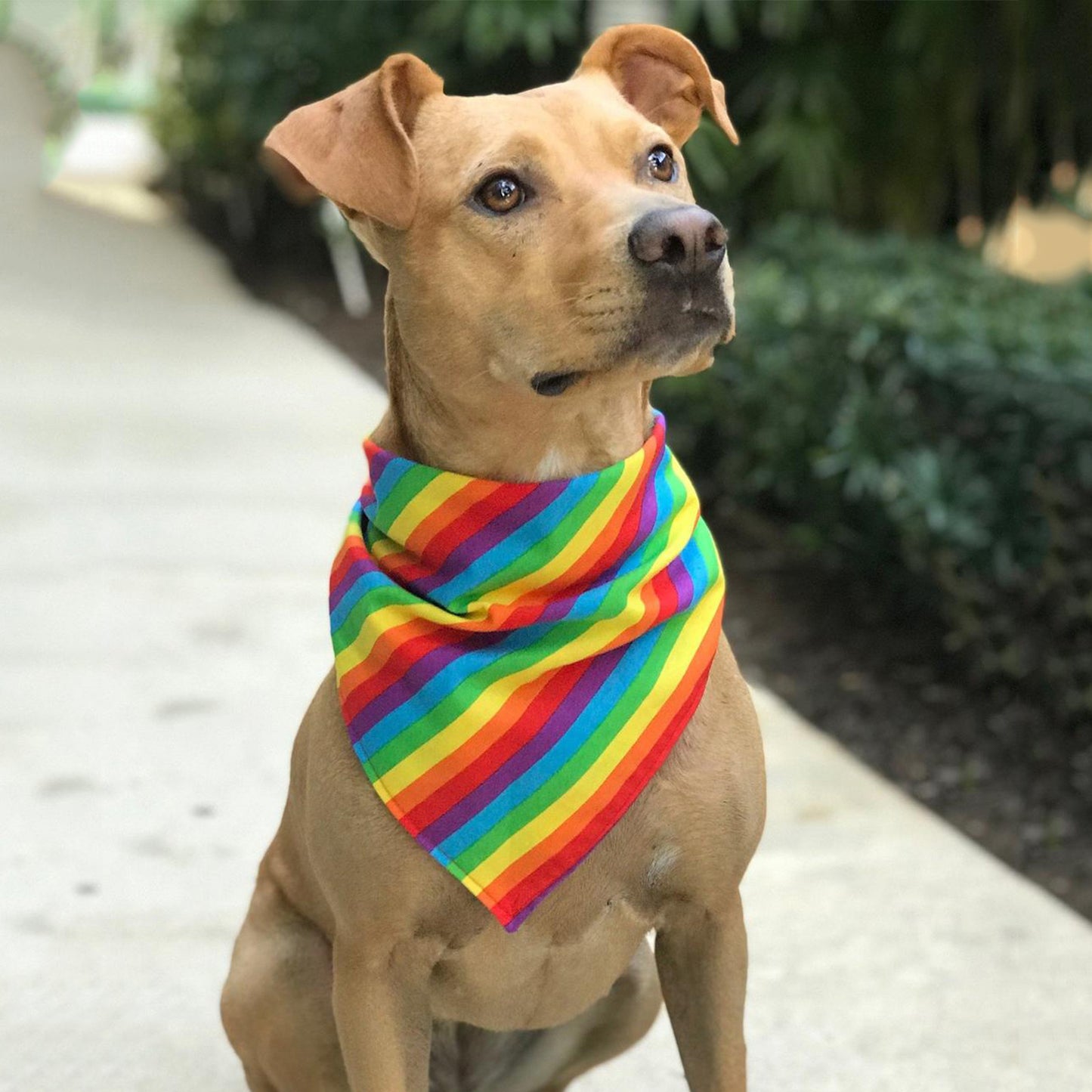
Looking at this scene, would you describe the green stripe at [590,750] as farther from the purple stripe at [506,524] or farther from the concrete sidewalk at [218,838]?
the concrete sidewalk at [218,838]

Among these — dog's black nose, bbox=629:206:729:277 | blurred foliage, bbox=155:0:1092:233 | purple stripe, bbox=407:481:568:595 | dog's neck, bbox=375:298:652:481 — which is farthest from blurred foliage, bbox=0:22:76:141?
dog's black nose, bbox=629:206:729:277

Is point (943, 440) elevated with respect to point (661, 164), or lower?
lower

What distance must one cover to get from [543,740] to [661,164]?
82 centimetres

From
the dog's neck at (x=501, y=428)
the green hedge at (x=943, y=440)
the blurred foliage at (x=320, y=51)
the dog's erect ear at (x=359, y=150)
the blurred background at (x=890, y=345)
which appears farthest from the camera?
the blurred foliage at (x=320, y=51)

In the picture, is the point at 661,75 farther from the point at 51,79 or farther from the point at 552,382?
the point at 51,79

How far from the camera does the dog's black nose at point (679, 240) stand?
2045 mm

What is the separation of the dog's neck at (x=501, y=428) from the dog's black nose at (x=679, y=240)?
24 cm

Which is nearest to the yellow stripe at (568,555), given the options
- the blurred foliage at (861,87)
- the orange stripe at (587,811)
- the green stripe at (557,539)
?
the green stripe at (557,539)

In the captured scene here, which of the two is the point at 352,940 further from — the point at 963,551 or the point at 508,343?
the point at 963,551

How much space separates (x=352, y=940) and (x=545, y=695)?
0.43 metres

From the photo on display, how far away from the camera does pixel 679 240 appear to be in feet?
6.75

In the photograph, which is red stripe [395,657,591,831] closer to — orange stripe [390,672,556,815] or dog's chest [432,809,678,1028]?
orange stripe [390,672,556,815]

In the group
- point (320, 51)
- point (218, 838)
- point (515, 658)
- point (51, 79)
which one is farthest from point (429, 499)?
point (51, 79)

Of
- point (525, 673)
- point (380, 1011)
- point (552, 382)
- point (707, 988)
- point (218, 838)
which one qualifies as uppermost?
point (552, 382)
